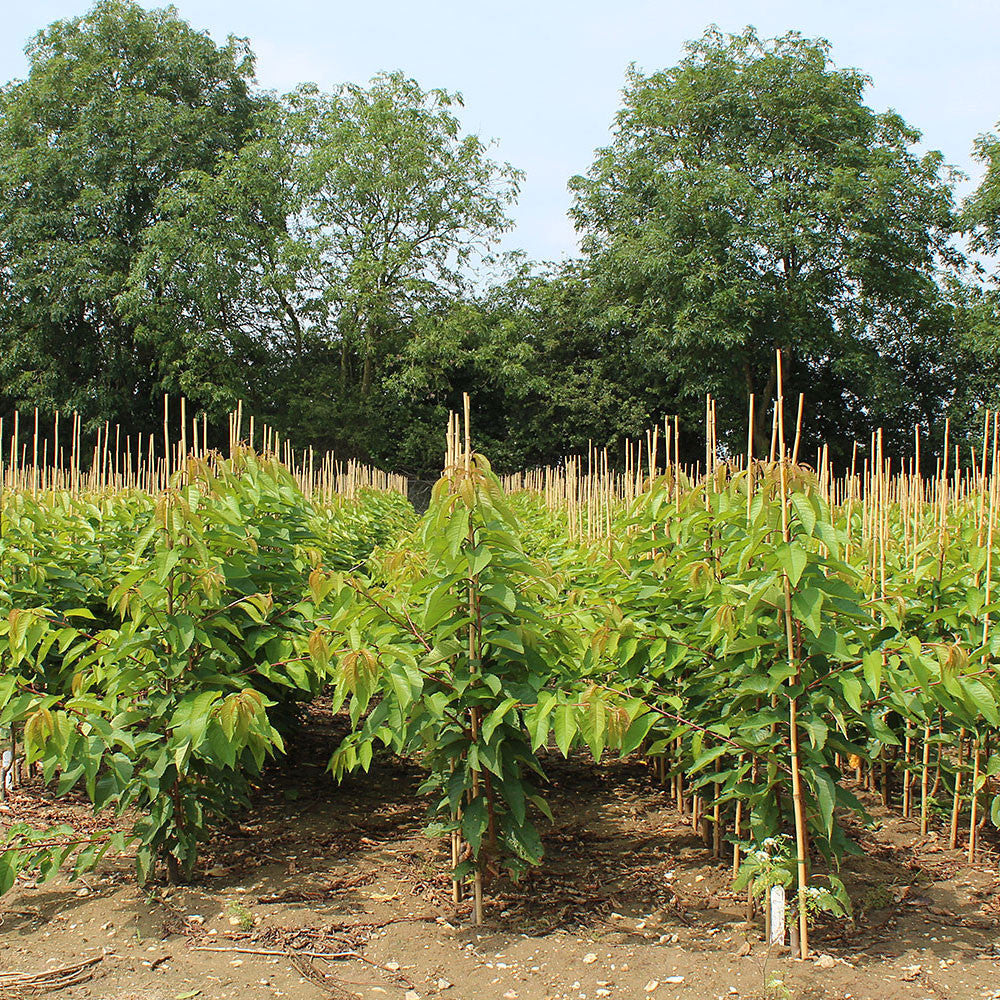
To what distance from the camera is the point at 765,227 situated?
22.3 m

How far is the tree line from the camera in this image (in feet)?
74.4

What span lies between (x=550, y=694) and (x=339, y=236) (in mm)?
25831

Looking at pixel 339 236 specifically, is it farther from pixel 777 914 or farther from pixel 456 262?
pixel 777 914

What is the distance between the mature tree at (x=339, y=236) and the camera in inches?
982

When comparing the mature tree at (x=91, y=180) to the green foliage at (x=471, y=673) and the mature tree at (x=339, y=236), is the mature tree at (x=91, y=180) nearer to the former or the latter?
the mature tree at (x=339, y=236)

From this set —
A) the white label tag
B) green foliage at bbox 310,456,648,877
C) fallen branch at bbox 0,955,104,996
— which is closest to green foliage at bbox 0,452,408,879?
green foliage at bbox 310,456,648,877

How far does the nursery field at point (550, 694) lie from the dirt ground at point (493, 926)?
25mm

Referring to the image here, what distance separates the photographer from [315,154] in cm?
2570

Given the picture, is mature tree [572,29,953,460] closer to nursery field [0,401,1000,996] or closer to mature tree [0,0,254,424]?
mature tree [0,0,254,424]

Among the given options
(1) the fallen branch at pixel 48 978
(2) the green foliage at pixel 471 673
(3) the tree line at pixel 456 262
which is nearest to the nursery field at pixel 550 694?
(2) the green foliage at pixel 471 673

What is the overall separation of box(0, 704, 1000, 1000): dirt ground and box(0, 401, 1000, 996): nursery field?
0.03 m

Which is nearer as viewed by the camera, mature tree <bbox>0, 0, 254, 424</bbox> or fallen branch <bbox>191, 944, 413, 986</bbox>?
fallen branch <bbox>191, 944, 413, 986</bbox>

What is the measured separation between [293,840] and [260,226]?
25.2m

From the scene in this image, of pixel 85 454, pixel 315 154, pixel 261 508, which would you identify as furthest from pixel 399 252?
pixel 261 508
